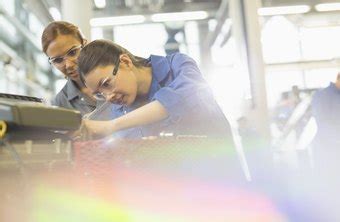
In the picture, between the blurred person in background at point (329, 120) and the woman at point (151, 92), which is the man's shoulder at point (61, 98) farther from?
the blurred person in background at point (329, 120)

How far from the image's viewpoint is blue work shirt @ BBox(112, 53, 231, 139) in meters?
1.08

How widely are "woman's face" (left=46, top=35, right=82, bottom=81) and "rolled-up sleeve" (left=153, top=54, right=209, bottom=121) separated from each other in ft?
1.55

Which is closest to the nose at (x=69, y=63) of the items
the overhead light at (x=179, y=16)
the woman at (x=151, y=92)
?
the woman at (x=151, y=92)

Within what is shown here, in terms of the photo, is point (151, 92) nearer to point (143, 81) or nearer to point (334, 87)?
point (143, 81)

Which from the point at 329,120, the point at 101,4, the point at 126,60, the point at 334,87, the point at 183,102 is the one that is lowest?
the point at 329,120

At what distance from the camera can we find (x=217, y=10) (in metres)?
6.47

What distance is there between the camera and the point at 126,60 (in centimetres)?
118

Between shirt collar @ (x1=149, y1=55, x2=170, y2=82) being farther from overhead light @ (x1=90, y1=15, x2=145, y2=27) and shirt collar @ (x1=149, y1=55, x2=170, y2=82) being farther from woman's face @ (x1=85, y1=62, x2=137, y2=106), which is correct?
overhead light @ (x1=90, y1=15, x2=145, y2=27)

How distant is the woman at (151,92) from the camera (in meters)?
1.07

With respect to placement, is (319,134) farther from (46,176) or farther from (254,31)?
(46,176)

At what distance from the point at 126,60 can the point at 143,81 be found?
0.10 meters

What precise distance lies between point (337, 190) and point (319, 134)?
0.45m

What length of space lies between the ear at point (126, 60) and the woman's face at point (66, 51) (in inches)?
16.0

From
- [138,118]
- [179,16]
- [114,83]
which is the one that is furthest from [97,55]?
[179,16]
